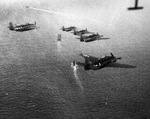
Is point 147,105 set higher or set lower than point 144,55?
lower

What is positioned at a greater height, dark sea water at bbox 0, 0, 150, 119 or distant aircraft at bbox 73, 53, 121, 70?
distant aircraft at bbox 73, 53, 121, 70

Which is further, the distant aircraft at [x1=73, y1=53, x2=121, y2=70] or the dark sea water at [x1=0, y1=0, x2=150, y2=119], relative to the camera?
the distant aircraft at [x1=73, y1=53, x2=121, y2=70]

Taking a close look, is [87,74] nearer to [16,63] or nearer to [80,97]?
[80,97]

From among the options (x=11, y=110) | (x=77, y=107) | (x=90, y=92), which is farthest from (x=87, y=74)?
(x=11, y=110)

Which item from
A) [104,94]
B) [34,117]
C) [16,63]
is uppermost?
[16,63]

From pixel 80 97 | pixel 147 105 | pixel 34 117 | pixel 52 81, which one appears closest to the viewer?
pixel 34 117

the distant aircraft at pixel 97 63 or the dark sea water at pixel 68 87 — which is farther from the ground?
the distant aircraft at pixel 97 63

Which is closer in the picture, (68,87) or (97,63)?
(68,87)

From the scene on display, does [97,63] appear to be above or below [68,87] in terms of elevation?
above

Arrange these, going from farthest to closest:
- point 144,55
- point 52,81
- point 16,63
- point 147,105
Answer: point 144,55 < point 16,63 < point 52,81 < point 147,105

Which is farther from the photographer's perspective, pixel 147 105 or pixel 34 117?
pixel 147 105

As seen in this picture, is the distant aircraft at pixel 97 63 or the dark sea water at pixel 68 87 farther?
the distant aircraft at pixel 97 63
